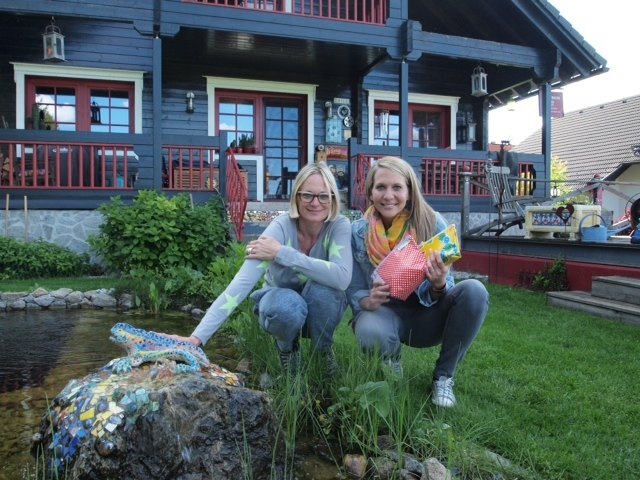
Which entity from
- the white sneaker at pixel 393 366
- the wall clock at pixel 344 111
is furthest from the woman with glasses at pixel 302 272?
the wall clock at pixel 344 111

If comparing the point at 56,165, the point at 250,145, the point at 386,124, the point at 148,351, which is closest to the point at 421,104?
the point at 386,124

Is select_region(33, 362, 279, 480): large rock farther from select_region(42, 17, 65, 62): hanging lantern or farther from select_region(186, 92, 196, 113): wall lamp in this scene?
select_region(186, 92, 196, 113): wall lamp

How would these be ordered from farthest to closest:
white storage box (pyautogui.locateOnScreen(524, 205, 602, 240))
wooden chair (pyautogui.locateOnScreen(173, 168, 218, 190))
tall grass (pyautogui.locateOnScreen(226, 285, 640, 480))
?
wooden chair (pyautogui.locateOnScreen(173, 168, 218, 190)) → white storage box (pyautogui.locateOnScreen(524, 205, 602, 240)) → tall grass (pyautogui.locateOnScreen(226, 285, 640, 480))

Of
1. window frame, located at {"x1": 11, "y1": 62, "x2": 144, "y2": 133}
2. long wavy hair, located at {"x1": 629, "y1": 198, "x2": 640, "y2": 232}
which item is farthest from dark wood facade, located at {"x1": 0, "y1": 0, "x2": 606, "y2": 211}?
long wavy hair, located at {"x1": 629, "y1": 198, "x2": 640, "y2": 232}

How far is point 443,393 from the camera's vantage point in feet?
6.71

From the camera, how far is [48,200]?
689cm

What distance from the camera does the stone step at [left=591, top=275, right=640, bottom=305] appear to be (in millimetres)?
4152

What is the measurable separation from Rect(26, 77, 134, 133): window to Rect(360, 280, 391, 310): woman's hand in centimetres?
751

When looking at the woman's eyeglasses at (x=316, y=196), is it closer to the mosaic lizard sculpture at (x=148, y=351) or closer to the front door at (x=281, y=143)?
the mosaic lizard sculpture at (x=148, y=351)

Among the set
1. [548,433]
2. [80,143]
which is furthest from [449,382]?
[80,143]

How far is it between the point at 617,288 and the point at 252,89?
6630mm

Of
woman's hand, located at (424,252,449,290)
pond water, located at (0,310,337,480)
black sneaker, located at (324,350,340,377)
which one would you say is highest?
woman's hand, located at (424,252,449,290)

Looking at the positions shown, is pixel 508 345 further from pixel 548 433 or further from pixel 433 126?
pixel 433 126

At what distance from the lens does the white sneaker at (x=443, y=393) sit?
78.8 inches
